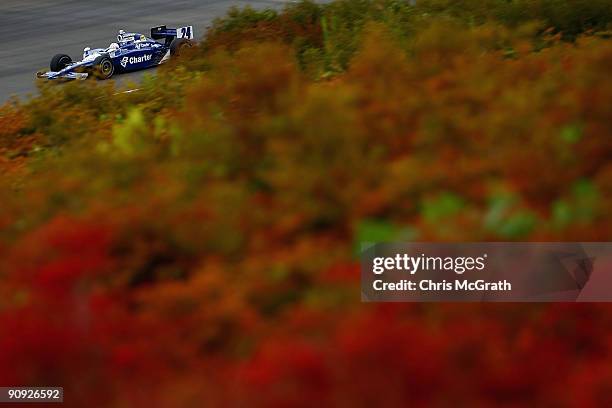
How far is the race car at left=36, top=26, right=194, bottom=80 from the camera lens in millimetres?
24562

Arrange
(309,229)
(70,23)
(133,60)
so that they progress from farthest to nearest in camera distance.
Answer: (70,23)
(133,60)
(309,229)

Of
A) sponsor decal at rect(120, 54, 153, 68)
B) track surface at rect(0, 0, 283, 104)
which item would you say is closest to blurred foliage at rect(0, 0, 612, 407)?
sponsor decal at rect(120, 54, 153, 68)

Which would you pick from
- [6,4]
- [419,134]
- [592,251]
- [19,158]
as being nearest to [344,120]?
[419,134]

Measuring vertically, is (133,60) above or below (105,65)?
below

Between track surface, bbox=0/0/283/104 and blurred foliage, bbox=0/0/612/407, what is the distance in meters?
19.3

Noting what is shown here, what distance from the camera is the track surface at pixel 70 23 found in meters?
27.7

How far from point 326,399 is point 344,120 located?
8.62ft

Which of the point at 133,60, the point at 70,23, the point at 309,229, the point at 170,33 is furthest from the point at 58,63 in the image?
the point at 309,229

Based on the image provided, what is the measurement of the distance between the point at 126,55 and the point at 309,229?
2165cm

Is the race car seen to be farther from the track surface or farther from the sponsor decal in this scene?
the track surface

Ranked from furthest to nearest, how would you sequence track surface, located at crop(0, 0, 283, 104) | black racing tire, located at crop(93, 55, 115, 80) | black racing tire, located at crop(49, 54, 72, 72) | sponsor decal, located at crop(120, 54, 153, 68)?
track surface, located at crop(0, 0, 283, 104) < sponsor decal, located at crop(120, 54, 153, 68) < black racing tire, located at crop(93, 55, 115, 80) < black racing tire, located at crop(49, 54, 72, 72)

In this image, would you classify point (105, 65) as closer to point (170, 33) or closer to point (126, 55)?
point (126, 55)

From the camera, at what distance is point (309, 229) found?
5.05 m

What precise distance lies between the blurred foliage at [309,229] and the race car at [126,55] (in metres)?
17.5
